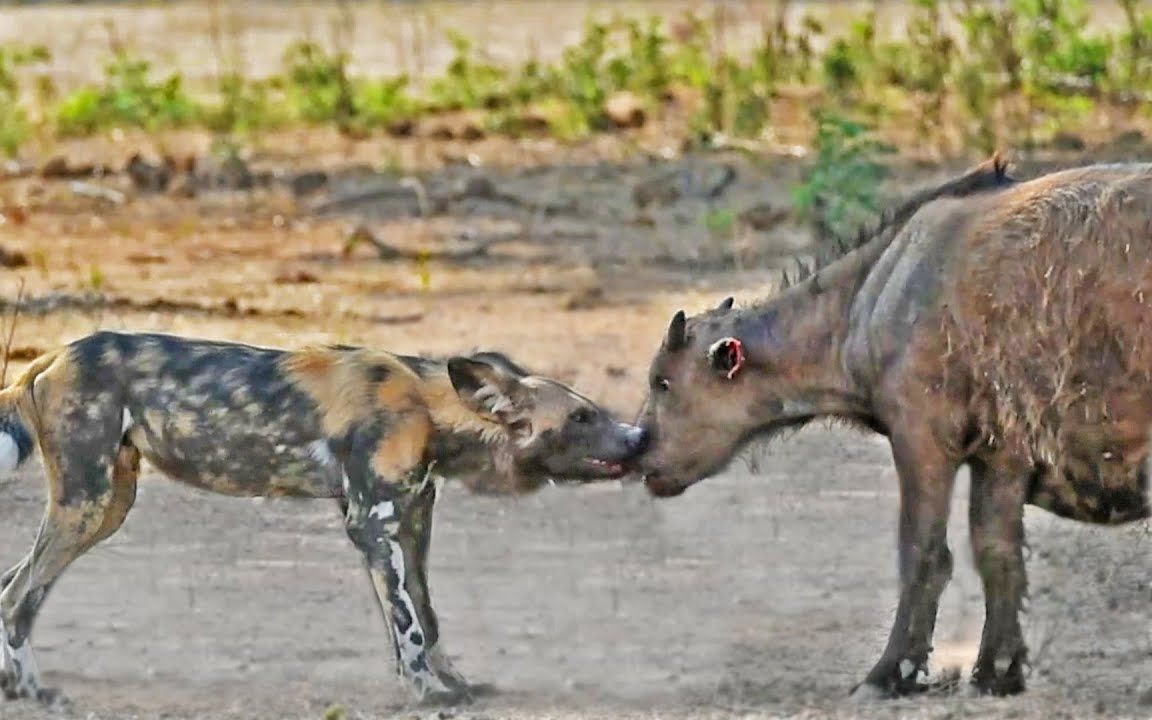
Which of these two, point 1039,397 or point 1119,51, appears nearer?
point 1039,397

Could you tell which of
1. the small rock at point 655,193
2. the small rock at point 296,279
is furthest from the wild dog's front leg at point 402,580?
the small rock at point 655,193

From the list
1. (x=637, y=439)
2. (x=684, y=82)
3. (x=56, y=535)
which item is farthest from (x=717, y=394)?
(x=684, y=82)

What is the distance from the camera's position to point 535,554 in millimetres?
10289

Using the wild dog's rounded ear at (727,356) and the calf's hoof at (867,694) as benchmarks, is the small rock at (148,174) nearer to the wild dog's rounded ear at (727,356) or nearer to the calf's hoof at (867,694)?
the wild dog's rounded ear at (727,356)

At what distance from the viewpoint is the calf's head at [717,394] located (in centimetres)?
888

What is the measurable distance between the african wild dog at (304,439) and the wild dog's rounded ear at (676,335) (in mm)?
309

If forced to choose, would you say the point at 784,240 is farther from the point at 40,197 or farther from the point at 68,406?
the point at 68,406

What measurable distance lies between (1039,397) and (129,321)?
656cm

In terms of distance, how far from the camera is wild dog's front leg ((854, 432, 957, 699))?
8.39 m

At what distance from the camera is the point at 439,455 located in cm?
877

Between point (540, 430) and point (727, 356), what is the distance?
64 cm

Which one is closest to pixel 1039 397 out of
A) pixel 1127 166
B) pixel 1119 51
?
pixel 1127 166

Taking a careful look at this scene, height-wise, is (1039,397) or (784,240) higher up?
(1039,397)

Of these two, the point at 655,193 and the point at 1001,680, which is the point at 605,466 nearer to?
the point at 1001,680
